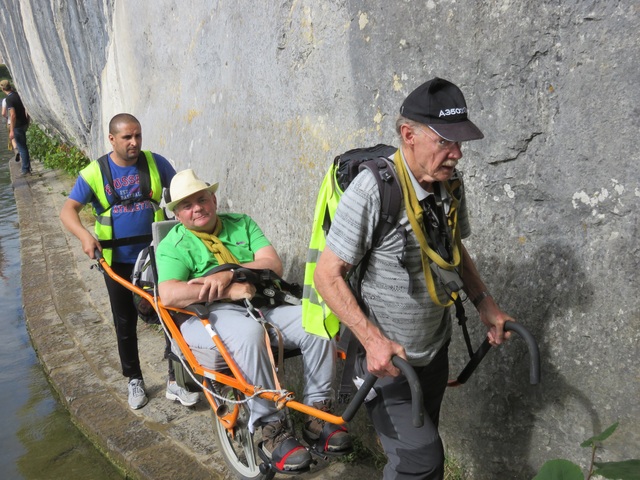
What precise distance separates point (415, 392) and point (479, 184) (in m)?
1.22

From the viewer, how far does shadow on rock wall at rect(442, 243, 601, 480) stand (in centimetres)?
274

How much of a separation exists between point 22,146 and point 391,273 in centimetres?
1496

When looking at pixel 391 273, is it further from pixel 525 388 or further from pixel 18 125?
pixel 18 125

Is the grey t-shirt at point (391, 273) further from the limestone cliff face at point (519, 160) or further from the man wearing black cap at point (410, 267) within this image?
the limestone cliff face at point (519, 160)

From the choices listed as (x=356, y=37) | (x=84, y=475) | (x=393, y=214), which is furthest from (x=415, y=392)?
(x=84, y=475)

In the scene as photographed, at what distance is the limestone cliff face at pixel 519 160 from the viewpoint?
2547mm

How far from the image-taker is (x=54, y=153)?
17297mm

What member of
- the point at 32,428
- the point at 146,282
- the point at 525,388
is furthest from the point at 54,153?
the point at 525,388

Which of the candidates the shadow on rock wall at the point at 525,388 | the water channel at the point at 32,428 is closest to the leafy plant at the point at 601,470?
the shadow on rock wall at the point at 525,388

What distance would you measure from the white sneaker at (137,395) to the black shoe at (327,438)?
201 centimetres

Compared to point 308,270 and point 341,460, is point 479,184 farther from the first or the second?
point 341,460

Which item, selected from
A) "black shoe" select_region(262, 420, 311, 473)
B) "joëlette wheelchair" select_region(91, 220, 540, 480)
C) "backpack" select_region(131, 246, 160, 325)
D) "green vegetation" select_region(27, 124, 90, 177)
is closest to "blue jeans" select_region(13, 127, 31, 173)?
"green vegetation" select_region(27, 124, 90, 177)

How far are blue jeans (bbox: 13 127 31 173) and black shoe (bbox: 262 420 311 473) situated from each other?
14073 mm

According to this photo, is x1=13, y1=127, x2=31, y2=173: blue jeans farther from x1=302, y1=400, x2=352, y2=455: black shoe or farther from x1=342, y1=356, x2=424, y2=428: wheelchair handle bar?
x1=342, y1=356, x2=424, y2=428: wheelchair handle bar
